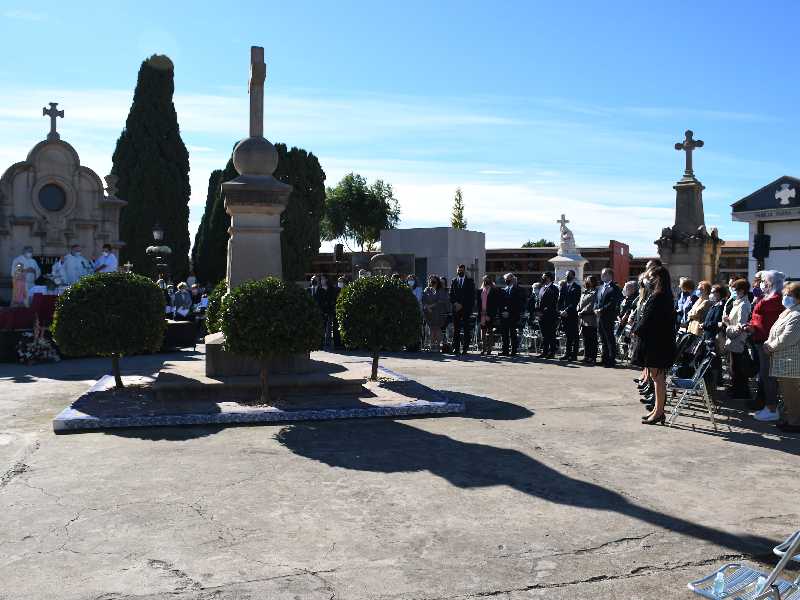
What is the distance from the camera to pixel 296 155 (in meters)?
41.3

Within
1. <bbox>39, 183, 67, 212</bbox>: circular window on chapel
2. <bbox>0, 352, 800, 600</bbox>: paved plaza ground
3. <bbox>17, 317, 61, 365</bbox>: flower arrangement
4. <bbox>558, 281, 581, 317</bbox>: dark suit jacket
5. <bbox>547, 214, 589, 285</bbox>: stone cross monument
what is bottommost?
<bbox>0, 352, 800, 600</bbox>: paved plaza ground

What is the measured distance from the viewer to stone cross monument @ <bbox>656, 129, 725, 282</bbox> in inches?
721

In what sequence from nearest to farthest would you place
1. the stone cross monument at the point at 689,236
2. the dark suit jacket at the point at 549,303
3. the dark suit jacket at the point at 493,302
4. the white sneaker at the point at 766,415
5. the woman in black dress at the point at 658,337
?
the woman in black dress at the point at 658,337, the white sneaker at the point at 766,415, the dark suit jacket at the point at 549,303, the dark suit jacket at the point at 493,302, the stone cross monument at the point at 689,236

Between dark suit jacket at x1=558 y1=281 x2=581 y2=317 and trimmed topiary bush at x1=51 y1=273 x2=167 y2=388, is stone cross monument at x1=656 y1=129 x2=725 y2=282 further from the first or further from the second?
trimmed topiary bush at x1=51 y1=273 x2=167 y2=388

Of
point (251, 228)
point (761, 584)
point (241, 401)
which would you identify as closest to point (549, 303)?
point (251, 228)

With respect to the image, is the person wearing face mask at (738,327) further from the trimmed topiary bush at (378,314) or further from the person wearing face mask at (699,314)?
the trimmed topiary bush at (378,314)

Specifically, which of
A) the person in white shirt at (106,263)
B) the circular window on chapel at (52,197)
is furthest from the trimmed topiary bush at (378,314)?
the circular window on chapel at (52,197)

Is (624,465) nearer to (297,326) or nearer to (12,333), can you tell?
(297,326)

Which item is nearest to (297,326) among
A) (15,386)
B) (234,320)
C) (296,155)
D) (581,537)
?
(234,320)

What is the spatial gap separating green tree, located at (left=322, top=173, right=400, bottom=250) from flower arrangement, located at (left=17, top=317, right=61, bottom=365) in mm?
47274

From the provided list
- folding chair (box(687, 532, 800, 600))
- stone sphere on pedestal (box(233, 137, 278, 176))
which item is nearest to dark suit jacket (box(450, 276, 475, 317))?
stone sphere on pedestal (box(233, 137, 278, 176))

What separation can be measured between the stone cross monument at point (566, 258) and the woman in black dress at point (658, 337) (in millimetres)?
17485

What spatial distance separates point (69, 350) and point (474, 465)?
5561mm

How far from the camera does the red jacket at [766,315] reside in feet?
28.5
